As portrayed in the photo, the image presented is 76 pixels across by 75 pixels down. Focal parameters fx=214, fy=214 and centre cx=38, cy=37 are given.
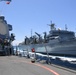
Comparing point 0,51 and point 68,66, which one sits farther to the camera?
point 0,51

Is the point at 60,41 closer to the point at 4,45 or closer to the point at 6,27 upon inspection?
the point at 4,45

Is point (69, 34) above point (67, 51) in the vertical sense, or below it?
above

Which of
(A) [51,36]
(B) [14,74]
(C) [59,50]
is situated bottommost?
(B) [14,74]

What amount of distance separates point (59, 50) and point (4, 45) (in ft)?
68.7

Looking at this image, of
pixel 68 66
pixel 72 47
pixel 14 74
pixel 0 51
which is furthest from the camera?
pixel 0 51

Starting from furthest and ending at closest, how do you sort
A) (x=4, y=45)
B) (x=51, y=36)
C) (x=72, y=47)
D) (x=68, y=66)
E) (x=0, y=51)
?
1. (x=4, y=45)
2. (x=0, y=51)
3. (x=51, y=36)
4. (x=72, y=47)
5. (x=68, y=66)

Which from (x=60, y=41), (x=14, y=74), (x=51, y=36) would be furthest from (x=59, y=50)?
(x=14, y=74)

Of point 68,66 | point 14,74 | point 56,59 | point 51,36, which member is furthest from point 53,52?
point 14,74

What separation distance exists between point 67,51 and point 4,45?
24269 mm

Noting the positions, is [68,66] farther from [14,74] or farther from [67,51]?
[67,51]

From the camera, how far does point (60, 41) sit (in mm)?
37625

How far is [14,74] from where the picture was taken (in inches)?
548

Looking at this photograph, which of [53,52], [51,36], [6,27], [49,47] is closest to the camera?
[53,52]

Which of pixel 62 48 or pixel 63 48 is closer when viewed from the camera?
pixel 63 48
